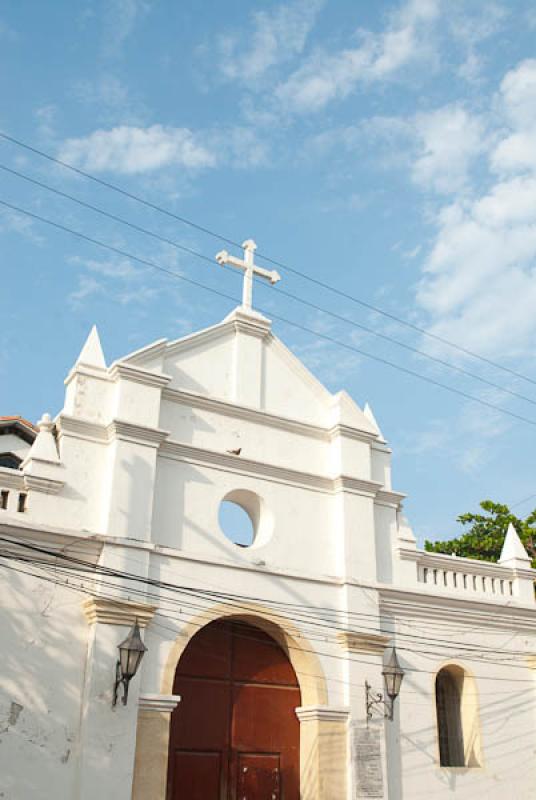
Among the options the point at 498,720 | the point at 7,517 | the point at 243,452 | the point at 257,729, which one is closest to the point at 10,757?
the point at 7,517

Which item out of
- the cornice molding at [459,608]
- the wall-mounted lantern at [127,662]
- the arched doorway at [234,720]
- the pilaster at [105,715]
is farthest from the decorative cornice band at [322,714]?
the wall-mounted lantern at [127,662]

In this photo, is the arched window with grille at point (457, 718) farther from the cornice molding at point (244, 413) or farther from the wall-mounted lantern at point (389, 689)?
the cornice molding at point (244, 413)

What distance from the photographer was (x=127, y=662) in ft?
37.6

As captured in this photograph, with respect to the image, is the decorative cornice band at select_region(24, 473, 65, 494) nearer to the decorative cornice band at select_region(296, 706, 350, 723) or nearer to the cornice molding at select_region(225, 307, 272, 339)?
the cornice molding at select_region(225, 307, 272, 339)

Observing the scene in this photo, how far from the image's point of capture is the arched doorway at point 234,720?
41.9ft

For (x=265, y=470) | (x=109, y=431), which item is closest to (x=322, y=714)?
(x=265, y=470)

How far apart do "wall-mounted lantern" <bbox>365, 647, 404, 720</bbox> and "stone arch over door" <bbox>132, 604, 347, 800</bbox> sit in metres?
0.58

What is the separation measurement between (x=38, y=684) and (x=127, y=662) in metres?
1.18

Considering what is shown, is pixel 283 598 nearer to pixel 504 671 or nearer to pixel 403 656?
pixel 403 656

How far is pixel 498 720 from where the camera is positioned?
49.9 feet

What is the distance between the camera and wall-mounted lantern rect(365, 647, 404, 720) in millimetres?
13617

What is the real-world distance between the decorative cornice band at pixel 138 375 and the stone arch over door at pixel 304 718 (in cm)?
364

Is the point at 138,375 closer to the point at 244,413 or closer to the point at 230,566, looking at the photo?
the point at 244,413

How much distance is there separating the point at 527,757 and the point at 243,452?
7.50 meters
